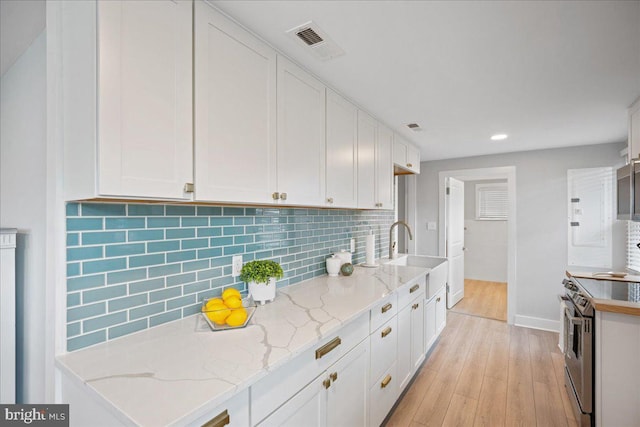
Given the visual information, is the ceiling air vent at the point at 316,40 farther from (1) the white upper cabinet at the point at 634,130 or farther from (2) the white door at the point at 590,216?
(2) the white door at the point at 590,216

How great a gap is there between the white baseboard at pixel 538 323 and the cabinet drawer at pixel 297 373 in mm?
3410

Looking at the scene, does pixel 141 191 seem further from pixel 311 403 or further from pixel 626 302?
pixel 626 302

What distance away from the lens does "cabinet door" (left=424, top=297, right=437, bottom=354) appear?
279cm

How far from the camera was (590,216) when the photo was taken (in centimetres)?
355

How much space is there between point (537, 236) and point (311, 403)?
385cm

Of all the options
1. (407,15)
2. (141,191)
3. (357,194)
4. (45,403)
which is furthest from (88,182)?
(357,194)

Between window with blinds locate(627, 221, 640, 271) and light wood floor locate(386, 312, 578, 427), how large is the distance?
1.12 metres

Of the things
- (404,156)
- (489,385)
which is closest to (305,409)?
(489,385)

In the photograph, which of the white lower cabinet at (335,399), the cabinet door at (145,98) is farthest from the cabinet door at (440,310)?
the cabinet door at (145,98)

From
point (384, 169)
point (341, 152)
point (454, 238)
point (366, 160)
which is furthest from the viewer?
point (454, 238)

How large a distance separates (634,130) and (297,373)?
9.76 ft

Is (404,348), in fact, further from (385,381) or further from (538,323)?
(538,323)

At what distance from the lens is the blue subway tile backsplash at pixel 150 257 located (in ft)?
3.63

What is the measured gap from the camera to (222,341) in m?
1.18
